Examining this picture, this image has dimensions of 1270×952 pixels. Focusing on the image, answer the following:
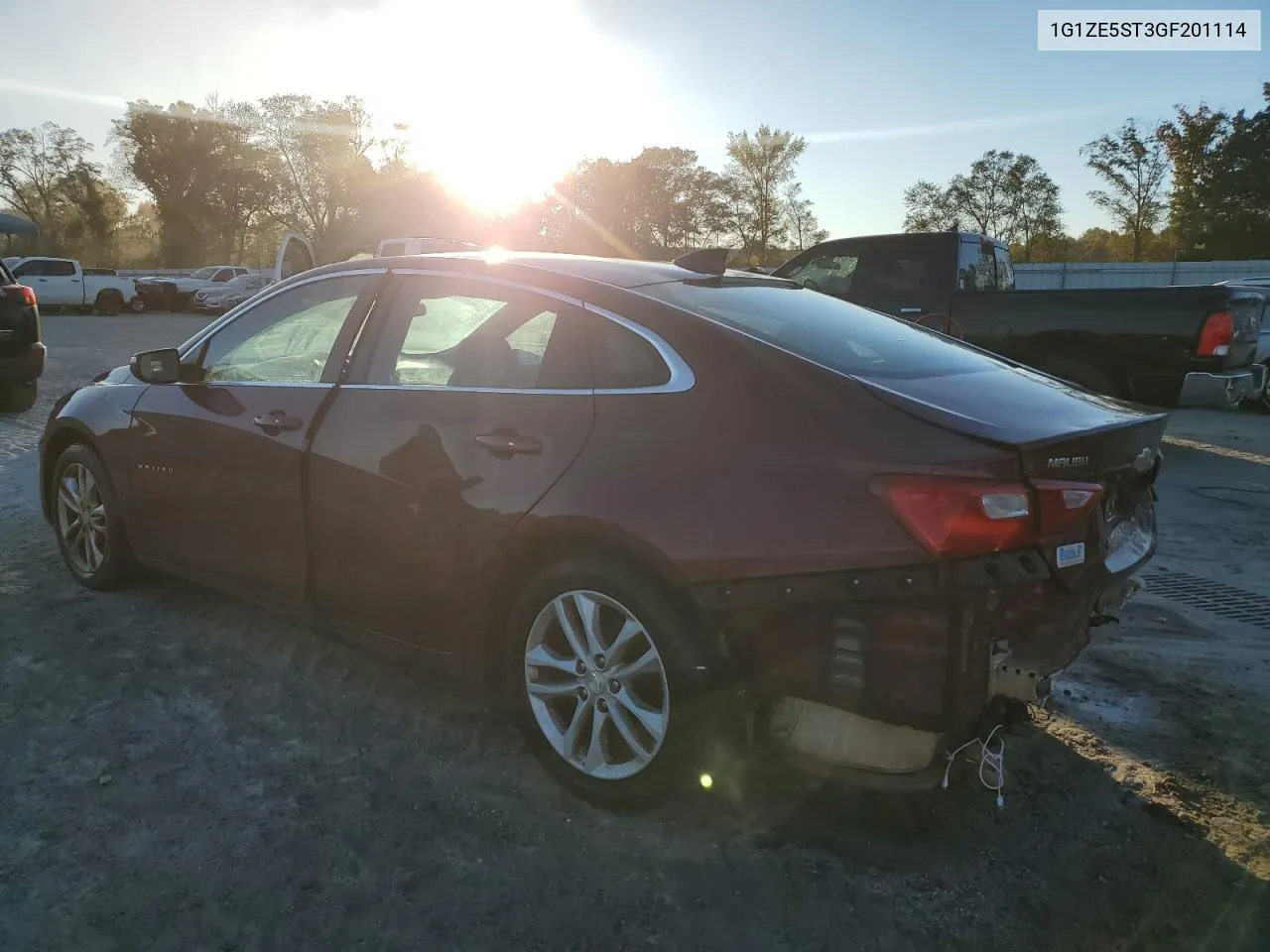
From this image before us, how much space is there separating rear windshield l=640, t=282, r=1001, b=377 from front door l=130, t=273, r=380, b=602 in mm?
1290

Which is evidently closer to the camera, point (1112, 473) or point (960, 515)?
point (960, 515)

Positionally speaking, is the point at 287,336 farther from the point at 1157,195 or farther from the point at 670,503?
the point at 1157,195

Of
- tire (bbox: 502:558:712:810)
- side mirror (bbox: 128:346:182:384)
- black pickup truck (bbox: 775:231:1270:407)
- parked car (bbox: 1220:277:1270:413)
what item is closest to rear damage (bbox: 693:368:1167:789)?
tire (bbox: 502:558:712:810)

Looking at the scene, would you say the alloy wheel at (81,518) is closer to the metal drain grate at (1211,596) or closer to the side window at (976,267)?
the metal drain grate at (1211,596)

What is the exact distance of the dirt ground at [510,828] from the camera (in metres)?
2.33

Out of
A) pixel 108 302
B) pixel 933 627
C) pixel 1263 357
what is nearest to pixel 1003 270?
pixel 1263 357

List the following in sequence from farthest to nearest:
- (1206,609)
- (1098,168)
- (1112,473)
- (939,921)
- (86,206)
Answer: (86,206) → (1098,168) → (1206,609) → (1112,473) → (939,921)

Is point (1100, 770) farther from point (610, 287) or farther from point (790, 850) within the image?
point (610, 287)

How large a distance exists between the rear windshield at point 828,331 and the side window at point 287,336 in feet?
4.26

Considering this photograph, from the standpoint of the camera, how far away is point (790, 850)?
2.63 metres

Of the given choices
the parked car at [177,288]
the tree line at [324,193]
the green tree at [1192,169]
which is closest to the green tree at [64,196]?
the tree line at [324,193]

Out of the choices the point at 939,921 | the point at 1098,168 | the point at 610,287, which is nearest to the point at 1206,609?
the point at 939,921

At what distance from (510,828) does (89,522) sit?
2.89 metres

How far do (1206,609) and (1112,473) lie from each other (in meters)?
2.62
